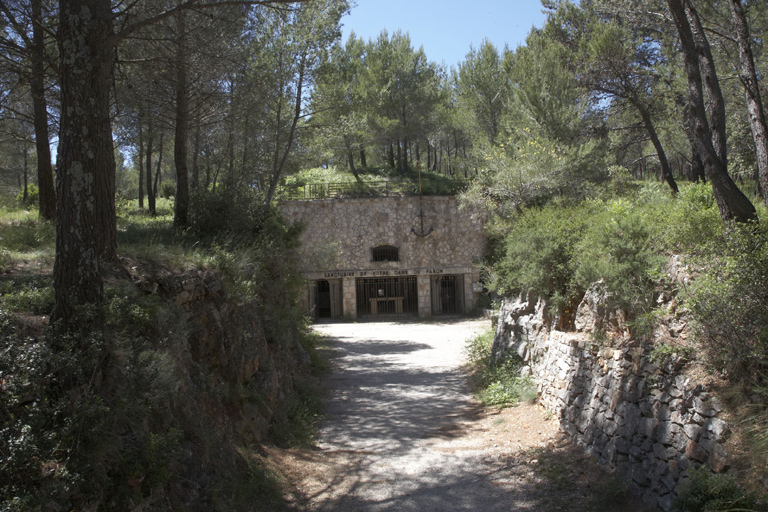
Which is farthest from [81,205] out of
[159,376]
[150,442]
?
[150,442]

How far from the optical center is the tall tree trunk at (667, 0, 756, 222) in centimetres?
561

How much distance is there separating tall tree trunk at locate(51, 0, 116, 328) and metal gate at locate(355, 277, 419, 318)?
18891mm

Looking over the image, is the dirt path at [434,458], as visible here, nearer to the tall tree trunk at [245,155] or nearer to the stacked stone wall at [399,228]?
the tall tree trunk at [245,155]

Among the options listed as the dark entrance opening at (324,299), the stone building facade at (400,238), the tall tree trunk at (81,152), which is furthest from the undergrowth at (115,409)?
the dark entrance opening at (324,299)

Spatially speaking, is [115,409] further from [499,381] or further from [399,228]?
[399,228]

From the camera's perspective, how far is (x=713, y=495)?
383 cm

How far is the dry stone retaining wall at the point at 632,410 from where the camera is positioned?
4.48 m

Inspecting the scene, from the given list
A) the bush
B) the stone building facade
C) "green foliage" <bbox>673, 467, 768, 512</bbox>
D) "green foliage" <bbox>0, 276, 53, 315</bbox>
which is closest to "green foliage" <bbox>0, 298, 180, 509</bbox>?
"green foliage" <bbox>0, 276, 53, 315</bbox>

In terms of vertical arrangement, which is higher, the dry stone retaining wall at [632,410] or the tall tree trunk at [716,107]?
the tall tree trunk at [716,107]

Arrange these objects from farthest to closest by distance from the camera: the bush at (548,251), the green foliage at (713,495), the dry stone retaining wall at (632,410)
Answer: the bush at (548,251)
the dry stone retaining wall at (632,410)
the green foliage at (713,495)

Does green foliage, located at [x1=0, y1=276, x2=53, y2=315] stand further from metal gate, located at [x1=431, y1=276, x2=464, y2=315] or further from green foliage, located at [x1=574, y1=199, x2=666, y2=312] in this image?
metal gate, located at [x1=431, y1=276, x2=464, y2=315]

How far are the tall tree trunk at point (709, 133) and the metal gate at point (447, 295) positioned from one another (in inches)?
676

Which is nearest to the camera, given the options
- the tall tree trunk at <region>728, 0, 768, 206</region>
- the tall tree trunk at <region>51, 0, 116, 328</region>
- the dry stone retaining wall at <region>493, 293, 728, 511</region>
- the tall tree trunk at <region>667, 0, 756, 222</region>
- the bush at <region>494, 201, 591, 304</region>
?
the tall tree trunk at <region>51, 0, 116, 328</region>

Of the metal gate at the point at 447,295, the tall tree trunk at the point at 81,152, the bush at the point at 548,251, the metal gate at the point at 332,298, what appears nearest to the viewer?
the tall tree trunk at the point at 81,152
